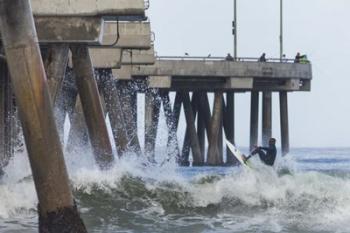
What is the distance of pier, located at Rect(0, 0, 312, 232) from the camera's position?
327 inches

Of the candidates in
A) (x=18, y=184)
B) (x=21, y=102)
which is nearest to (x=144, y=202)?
(x=18, y=184)

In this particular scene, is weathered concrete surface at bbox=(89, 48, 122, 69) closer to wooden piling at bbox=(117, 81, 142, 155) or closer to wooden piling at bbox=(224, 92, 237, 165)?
wooden piling at bbox=(117, 81, 142, 155)

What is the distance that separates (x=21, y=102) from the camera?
27.5 feet

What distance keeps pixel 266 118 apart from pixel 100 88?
622 inches

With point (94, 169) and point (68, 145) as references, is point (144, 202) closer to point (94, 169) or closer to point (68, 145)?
point (94, 169)

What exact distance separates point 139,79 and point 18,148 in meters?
17.3

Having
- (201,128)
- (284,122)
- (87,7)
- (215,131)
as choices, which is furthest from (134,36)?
(201,128)

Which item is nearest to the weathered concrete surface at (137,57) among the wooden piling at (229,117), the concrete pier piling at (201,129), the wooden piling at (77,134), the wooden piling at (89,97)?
the wooden piling at (77,134)

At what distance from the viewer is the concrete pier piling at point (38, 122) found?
816cm

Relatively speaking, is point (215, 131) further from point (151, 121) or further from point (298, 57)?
point (298, 57)

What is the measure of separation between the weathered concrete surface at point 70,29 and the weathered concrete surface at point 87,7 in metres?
0.14

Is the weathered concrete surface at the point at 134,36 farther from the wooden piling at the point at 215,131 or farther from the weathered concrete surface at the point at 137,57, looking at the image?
the wooden piling at the point at 215,131

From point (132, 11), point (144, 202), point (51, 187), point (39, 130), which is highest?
point (132, 11)

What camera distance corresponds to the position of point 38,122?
829 centimetres
